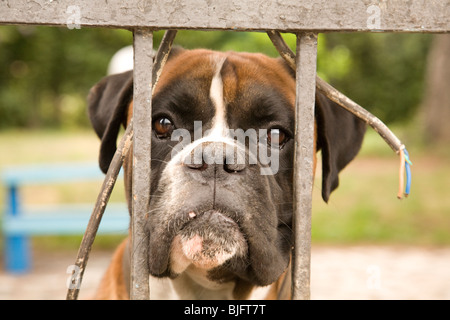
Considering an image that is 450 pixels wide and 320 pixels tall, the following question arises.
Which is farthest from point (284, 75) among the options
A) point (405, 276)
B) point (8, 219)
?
point (8, 219)

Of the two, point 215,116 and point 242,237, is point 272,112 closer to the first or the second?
point 215,116

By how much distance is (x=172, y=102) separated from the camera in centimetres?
243

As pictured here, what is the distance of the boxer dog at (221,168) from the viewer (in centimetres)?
206

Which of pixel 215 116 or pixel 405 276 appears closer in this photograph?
pixel 215 116

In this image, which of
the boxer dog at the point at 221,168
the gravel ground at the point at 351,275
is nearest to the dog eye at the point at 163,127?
the boxer dog at the point at 221,168

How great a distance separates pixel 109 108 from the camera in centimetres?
295

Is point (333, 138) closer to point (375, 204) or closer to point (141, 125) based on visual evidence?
point (141, 125)

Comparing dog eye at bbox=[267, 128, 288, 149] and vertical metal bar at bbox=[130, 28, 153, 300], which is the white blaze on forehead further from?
vertical metal bar at bbox=[130, 28, 153, 300]

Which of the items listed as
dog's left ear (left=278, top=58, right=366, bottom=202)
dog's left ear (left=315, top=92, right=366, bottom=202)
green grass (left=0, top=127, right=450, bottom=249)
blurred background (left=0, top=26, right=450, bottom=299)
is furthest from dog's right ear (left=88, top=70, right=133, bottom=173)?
green grass (left=0, top=127, right=450, bottom=249)

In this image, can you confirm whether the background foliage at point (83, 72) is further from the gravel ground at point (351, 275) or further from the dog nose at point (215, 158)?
the dog nose at point (215, 158)

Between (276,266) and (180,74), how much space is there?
902 mm

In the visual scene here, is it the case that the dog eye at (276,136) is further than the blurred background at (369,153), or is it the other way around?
the blurred background at (369,153)

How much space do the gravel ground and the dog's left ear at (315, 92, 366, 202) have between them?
Result: 2419 millimetres

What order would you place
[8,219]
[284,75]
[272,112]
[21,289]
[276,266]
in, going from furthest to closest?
[8,219]
[21,289]
[284,75]
[272,112]
[276,266]
